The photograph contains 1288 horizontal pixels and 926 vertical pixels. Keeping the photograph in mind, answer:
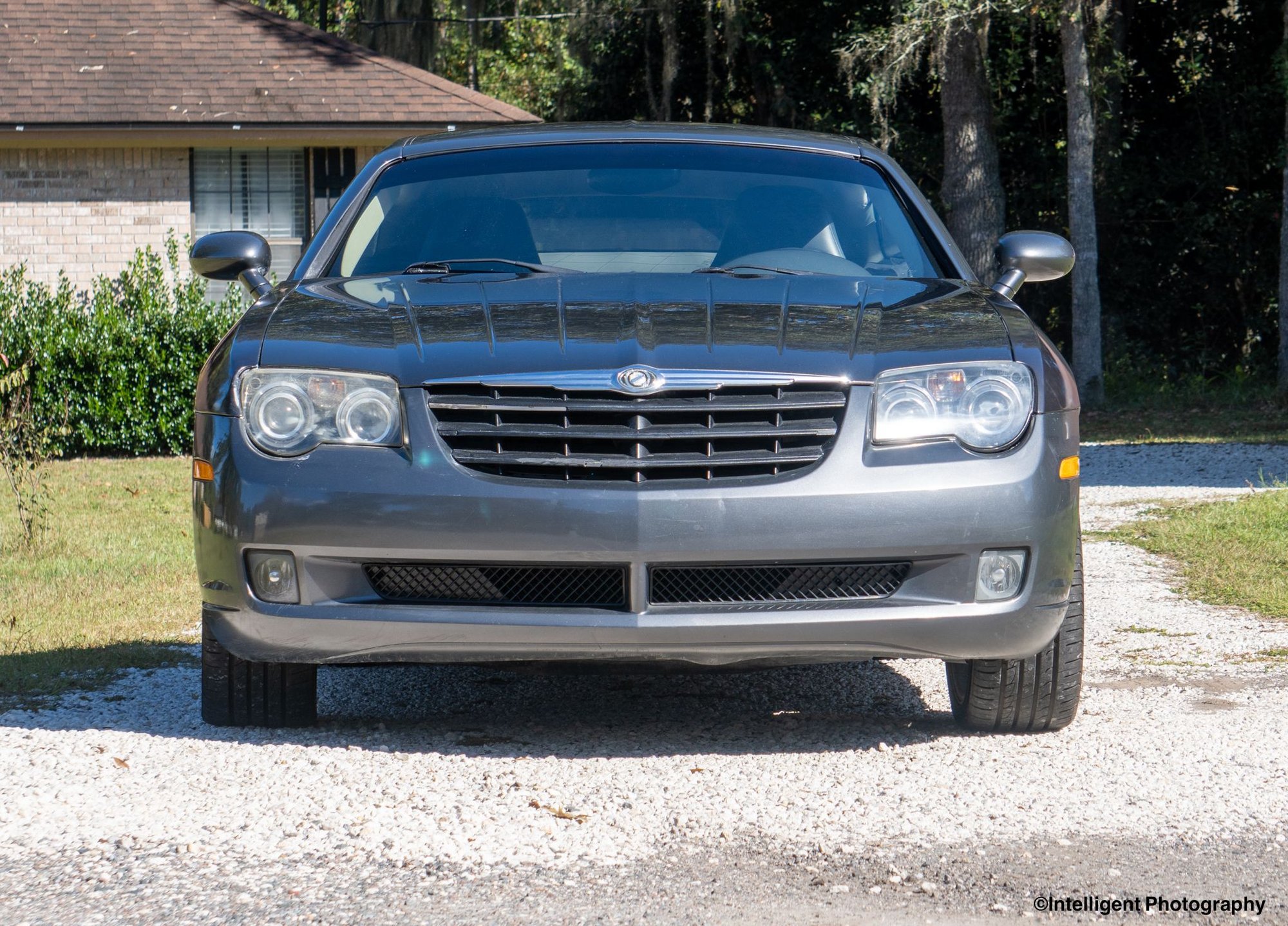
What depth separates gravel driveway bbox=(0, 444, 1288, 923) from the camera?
2920 millimetres

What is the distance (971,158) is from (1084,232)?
1.83 m

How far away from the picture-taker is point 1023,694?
13.2 feet

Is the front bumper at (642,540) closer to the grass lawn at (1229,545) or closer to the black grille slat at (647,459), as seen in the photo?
the black grille slat at (647,459)

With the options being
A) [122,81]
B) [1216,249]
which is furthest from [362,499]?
[1216,249]

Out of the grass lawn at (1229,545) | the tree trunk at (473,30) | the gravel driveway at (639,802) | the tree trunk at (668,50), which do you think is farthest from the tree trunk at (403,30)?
the gravel driveway at (639,802)

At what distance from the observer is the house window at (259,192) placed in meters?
16.6

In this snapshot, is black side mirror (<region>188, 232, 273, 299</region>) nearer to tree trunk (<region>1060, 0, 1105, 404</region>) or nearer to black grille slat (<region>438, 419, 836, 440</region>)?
black grille slat (<region>438, 419, 836, 440</region>)

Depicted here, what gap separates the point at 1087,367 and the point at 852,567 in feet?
51.1

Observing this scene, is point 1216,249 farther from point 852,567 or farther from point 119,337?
point 852,567

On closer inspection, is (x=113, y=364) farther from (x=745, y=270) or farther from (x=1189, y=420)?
(x=1189, y=420)

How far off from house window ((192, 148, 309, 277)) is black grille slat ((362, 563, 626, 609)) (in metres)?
13.6

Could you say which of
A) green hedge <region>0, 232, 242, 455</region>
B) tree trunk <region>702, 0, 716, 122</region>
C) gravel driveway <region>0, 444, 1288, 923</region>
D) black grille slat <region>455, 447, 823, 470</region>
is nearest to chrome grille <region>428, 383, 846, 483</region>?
black grille slat <region>455, 447, 823, 470</region>

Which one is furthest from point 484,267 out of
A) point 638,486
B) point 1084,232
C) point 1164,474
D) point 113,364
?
point 1084,232

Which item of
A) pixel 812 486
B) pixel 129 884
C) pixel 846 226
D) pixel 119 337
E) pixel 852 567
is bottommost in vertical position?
pixel 119 337
